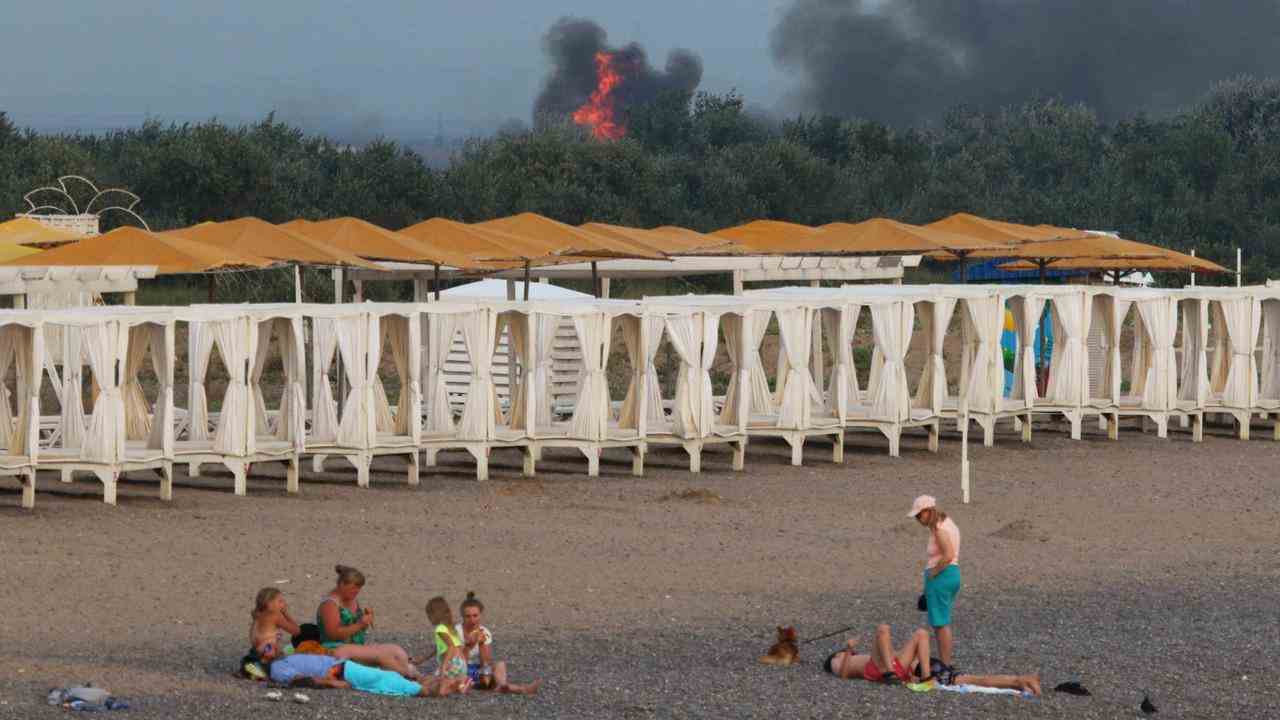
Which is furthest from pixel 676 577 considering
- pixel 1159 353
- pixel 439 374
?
pixel 1159 353

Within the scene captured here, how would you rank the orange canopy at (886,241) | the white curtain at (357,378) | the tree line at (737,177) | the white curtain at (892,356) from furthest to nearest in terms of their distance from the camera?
1. the tree line at (737,177)
2. the orange canopy at (886,241)
3. the white curtain at (892,356)
4. the white curtain at (357,378)

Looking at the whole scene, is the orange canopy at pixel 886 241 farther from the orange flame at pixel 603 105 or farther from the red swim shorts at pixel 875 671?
the orange flame at pixel 603 105

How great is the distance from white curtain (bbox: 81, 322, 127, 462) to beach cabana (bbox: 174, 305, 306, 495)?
2.22ft

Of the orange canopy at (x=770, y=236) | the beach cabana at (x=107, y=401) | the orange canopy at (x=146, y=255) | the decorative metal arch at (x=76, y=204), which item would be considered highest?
the decorative metal arch at (x=76, y=204)

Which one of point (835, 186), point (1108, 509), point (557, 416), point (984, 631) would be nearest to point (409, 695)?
point (984, 631)

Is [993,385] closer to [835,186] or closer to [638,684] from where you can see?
[638,684]

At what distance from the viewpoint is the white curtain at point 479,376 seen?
2066 cm

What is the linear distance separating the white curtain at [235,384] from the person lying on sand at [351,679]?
8076 millimetres

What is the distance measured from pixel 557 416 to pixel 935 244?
506 cm

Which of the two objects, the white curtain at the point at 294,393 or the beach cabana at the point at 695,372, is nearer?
the white curtain at the point at 294,393

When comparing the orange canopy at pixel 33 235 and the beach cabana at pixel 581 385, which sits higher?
the orange canopy at pixel 33 235

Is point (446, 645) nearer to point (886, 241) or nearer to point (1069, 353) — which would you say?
point (1069, 353)

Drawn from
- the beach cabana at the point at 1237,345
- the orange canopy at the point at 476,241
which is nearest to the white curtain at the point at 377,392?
the orange canopy at the point at 476,241

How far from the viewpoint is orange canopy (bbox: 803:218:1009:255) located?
26672mm
